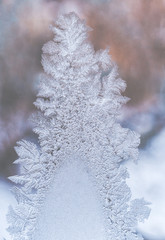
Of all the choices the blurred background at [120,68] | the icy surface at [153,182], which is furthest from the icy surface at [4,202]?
the icy surface at [153,182]

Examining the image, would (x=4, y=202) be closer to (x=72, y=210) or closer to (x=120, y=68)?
(x=72, y=210)

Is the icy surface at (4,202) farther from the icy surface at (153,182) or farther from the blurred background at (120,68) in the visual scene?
the icy surface at (153,182)

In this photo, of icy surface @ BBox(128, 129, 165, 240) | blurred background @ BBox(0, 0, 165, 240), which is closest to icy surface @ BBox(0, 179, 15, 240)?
blurred background @ BBox(0, 0, 165, 240)

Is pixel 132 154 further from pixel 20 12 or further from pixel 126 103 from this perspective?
pixel 20 12

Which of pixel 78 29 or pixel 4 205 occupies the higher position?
pixel 78 29

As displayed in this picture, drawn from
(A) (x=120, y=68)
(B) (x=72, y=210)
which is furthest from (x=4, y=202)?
(A) (x=120, y=68)

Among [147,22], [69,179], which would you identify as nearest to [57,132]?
[69,179]
